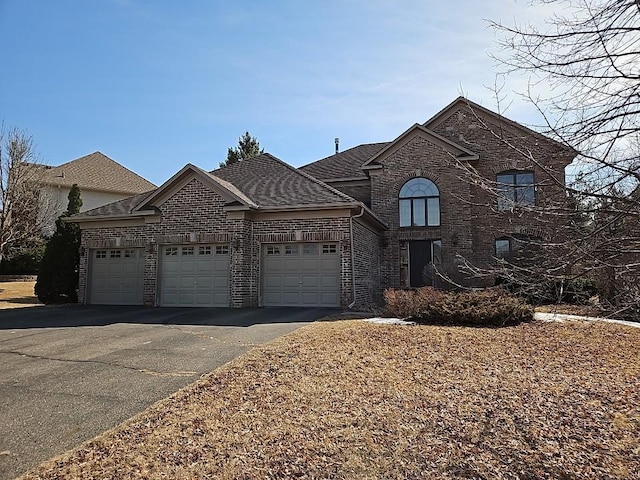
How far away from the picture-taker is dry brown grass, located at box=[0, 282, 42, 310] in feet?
55.4

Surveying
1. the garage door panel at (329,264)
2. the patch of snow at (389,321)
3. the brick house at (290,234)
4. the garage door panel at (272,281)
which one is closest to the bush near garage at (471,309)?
the patch of snow at (389,321)

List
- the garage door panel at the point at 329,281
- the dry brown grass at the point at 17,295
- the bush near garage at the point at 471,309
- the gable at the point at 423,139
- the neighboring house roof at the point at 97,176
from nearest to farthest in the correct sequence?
the bush near garage at the point at 471,309 → the garage door panel at the point at 329,281 → the dry brown grass at the point at 17,295 → the gable at the point at 423,139 → the neighboring house roof at the point at 97,176

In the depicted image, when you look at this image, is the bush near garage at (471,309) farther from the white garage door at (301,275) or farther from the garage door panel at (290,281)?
the garage door panel at (290,281)

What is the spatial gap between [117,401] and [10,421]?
1042 mm

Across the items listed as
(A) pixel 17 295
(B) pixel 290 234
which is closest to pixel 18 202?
(A) pixel 17 295

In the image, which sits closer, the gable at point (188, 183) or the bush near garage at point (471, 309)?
the bush near garage at point (471, 309)

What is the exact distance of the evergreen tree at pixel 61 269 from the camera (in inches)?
674

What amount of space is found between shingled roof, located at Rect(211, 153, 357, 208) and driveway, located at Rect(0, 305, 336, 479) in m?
3.78

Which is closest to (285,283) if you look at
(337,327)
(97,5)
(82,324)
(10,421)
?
(337,327)

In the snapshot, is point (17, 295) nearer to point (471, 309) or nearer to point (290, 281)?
point (290, 281)

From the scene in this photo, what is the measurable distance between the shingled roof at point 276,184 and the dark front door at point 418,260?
5.16 m

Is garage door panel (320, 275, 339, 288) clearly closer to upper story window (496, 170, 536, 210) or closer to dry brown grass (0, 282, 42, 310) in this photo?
upper story window (496, 170, 536, 210)

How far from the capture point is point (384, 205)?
1877 centimetres

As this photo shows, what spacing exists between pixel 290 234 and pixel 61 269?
1000 cm
